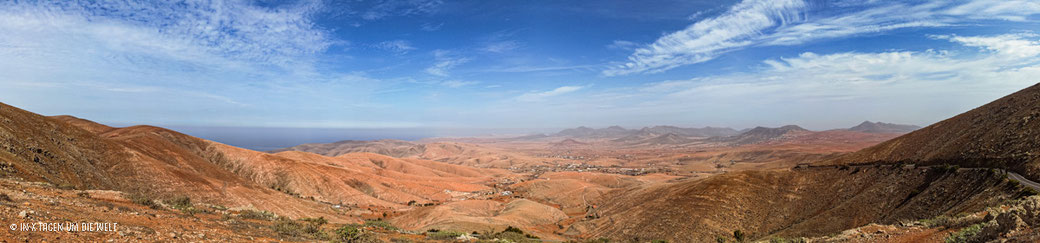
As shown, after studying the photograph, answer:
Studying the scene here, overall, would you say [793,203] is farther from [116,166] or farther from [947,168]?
[116,166]

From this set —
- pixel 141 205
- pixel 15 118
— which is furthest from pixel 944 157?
pixel 15 118

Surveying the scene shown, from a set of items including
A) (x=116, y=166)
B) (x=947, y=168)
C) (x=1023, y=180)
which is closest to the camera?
(x=1023, y=180)

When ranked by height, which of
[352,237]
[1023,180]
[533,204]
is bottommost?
[533,204]

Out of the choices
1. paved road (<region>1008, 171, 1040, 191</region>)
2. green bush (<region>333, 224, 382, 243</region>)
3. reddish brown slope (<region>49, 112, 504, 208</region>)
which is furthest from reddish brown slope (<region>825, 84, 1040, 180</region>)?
reddish brown slope (<region>49, 112, 504, 208</region>)

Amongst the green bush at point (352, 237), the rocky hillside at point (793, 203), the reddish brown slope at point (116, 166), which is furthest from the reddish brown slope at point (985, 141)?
the reddish brown slope at point (116, 166)

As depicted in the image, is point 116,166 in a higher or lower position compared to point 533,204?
higher

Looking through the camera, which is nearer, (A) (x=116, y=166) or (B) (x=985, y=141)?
(B) (x=985, y=141)

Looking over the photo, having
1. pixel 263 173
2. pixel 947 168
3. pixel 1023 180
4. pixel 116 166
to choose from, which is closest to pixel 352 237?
pixel 116 166

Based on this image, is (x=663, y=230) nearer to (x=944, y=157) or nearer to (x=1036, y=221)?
(x=944, y=157)

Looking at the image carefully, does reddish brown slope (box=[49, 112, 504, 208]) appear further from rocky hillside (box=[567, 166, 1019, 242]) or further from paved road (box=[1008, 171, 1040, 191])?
paved road (box=[1008, 171, 1040, 191])

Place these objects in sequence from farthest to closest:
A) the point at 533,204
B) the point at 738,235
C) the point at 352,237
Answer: the point at 533,204 → the point at 738,235 → the point at 352,237
